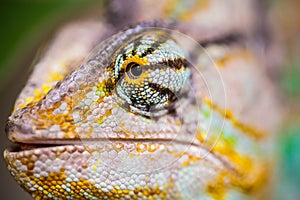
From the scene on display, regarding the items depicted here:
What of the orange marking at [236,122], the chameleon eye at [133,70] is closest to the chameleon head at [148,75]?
the chameleon eye at [133,70]

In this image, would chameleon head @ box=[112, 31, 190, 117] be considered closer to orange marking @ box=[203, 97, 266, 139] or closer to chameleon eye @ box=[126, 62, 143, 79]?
chameleon eye @ box=[126, 62, 143, 79]

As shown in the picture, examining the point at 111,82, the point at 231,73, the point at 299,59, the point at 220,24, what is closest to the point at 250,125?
the point at 231,73

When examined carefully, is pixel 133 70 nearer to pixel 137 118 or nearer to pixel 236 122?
pixel 137 118

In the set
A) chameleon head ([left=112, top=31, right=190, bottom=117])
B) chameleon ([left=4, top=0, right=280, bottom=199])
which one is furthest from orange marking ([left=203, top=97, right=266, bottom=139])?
chameleon head ([left=112, top=31, right=190, bottom=117])

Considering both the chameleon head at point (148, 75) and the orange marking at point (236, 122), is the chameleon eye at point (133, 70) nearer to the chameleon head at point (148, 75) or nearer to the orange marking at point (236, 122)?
the chameleon head at point (148, 75)

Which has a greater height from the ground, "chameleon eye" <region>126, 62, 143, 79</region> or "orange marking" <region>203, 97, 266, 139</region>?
"orange marking" <region>203, 97, 266, 139</region>

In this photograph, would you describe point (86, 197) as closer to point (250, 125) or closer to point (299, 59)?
point (250, 125)

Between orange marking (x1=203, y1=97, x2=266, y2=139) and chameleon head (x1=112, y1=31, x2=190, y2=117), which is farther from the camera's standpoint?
orange marking (x1=203, y1=97, x2=266, y2=139)
